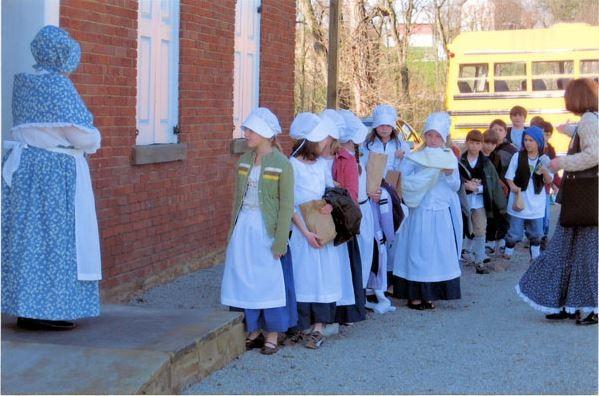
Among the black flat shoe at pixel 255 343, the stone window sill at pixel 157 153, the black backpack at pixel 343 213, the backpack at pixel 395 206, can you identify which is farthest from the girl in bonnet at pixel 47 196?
the backpack at pixel 395 206

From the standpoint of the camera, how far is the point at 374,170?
8.99 m

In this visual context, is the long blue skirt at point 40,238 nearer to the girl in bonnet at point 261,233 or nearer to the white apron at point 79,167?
the white apron at point 79,167

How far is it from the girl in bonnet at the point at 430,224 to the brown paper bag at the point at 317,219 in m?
2.05

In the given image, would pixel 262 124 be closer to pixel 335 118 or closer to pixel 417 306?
pixel 335 118

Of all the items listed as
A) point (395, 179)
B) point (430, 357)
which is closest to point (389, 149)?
point (395, 179)

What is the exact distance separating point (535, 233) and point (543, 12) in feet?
103

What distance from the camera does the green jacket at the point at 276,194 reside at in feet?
23.4

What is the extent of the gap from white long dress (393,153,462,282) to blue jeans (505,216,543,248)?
262 cm

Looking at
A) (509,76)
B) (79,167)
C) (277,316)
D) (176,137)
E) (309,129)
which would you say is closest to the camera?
(79,167)

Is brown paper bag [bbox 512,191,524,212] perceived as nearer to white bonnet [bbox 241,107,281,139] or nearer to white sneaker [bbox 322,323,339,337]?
white sneaker [bbox 322,323,339,337]

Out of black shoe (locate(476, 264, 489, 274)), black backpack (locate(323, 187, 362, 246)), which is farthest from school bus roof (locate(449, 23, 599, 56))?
black backpack (locate(323, 187, 362, 246))

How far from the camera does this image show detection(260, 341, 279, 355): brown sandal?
735cm

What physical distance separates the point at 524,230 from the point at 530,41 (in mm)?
12722

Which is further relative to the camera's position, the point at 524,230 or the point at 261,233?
the point at 524,230
